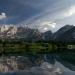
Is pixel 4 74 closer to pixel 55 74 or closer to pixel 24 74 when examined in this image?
pixel 24 74

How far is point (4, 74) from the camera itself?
45.8 m

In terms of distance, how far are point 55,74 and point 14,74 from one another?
753 cm

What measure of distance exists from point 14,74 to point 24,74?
2.05 meters

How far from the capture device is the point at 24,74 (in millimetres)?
44500

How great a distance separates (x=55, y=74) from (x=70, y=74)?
2.89m

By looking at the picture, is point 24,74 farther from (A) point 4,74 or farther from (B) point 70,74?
(B) point 70,74

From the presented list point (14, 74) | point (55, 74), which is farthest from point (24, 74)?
point (55, 74)

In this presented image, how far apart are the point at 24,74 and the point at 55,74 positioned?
5568 mm

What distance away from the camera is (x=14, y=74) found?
149 ft

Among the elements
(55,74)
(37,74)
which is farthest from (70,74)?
(37,74)

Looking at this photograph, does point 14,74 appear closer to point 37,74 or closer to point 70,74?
point 37,74

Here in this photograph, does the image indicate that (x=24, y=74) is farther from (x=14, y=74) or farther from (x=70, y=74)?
(x=70, y=74)

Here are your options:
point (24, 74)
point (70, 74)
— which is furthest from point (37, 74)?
point (70, 74)

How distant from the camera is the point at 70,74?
44875 mm
